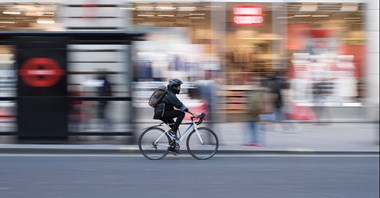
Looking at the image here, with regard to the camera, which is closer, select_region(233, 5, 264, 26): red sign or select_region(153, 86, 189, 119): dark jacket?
select_region(153, 86, 189, 119): dark jacket

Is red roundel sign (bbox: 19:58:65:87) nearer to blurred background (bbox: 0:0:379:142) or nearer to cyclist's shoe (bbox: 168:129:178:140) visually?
cyclist's shoe (bbox: 168:129:178:140)

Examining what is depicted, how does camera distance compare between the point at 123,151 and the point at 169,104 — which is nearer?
the point at 169,104

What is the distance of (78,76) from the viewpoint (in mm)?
12523

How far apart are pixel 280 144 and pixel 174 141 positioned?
3.20m

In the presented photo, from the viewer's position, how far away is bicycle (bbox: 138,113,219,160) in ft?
35.5

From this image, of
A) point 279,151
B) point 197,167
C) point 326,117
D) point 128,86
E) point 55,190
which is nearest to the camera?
point 55,190

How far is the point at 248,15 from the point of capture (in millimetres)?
17953

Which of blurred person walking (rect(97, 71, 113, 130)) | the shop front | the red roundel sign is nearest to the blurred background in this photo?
the shop front

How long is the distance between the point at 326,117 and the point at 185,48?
15.6 feet

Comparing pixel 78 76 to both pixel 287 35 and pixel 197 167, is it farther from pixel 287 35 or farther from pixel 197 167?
pixel 287 35

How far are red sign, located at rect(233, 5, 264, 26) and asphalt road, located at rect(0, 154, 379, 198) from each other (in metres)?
7.42

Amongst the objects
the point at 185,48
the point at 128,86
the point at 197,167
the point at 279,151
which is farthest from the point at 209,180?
the point at 185,48

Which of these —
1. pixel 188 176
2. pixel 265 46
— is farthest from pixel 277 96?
pixel 188 176

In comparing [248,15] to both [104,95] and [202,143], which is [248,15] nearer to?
[104,95]
